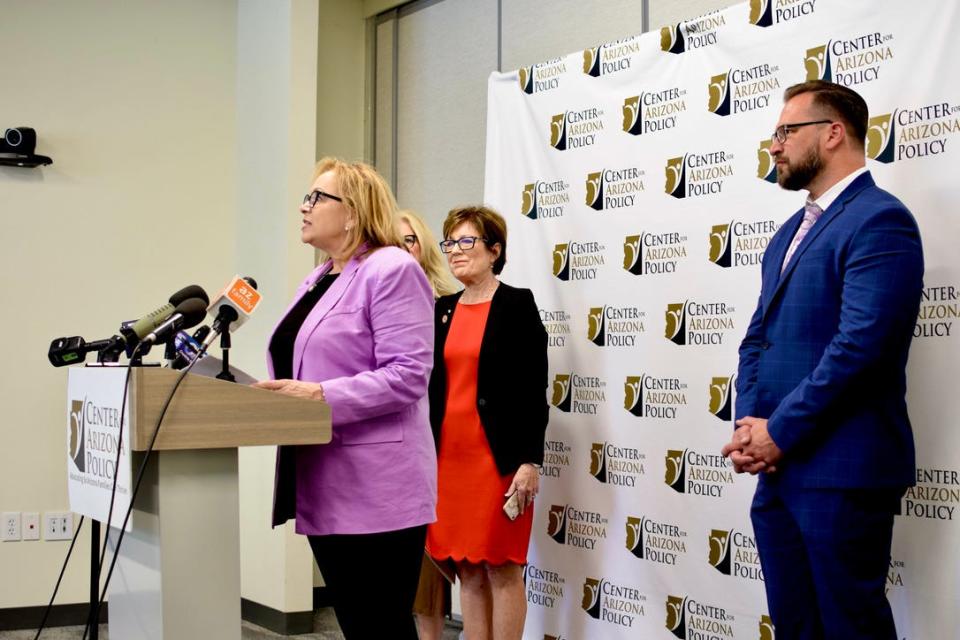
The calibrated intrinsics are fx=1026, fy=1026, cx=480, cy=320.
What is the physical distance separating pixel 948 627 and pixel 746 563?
0.64 m

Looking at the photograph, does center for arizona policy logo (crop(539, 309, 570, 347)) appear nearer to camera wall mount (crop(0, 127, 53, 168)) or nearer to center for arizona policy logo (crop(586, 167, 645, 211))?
center for arizona policy logo (crop(586, 167, 645, 211))

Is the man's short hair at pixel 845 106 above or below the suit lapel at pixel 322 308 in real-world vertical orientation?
above

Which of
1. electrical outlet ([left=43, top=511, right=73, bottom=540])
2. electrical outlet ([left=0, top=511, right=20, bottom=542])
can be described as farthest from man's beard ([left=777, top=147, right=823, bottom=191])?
electrical outlet ([left=0, top=511, right=20, bottom=542])

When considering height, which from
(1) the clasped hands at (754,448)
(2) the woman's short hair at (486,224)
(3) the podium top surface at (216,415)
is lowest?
(1) the clasped hands at (754,448)

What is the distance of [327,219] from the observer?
2.39 m

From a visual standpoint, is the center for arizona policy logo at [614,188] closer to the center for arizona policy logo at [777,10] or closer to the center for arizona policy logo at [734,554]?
the center for arizona policy logo at [777,10]

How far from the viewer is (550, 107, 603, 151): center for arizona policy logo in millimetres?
3771

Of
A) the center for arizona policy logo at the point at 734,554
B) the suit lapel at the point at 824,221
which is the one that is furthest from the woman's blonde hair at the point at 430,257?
the suit lapel at the point at 824,221

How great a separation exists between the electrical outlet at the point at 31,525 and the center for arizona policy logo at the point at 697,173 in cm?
313

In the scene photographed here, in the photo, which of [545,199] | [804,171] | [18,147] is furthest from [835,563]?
[18,147]

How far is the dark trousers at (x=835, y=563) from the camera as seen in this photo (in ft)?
7.69

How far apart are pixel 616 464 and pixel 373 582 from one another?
1608mm

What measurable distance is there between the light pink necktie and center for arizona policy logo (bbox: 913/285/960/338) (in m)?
0.36

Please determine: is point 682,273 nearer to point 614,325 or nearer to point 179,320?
point 614,325
